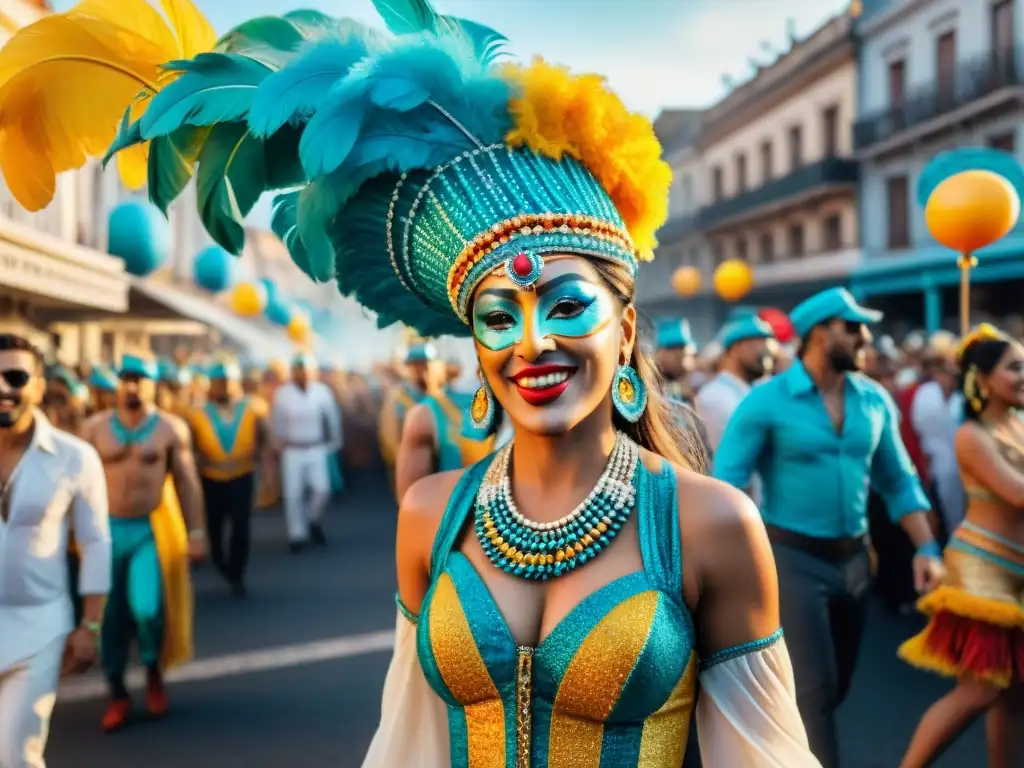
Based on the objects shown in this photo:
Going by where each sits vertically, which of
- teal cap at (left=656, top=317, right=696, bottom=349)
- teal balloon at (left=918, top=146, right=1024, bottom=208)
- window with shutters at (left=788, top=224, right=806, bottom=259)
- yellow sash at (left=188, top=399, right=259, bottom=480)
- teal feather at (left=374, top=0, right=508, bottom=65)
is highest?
window with shutters at (left=788, top=224, right=806, bottom=259)

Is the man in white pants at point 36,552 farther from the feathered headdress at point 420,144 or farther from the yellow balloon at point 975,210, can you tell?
the yellow balloon at point 975,210

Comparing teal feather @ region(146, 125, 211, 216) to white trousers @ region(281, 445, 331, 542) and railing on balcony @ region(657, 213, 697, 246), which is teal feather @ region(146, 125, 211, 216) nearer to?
white trousers @ region(281, 445, 331, 542)

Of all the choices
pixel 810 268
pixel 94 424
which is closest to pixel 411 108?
pixel 94 424

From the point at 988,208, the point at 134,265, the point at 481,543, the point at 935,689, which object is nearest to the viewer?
the point at 481,543

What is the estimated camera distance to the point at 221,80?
205 centimetres

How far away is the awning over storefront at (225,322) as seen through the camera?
1403 centimetres

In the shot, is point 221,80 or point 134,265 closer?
point 221,80

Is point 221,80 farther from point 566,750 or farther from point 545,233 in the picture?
point 566,750

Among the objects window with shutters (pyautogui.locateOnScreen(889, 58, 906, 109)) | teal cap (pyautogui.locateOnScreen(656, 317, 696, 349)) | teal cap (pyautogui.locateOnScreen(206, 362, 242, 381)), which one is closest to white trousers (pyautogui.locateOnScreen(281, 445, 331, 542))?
teal cap (pyautogui.locateOnScreen(206, 362, 242, 381))

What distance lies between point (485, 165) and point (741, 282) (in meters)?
12.1

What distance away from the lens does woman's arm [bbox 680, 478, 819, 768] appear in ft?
6.20

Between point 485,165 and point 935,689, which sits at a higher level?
point 485,165

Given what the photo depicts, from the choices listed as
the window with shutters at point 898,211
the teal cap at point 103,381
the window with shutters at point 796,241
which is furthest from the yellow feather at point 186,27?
the window with shutters at point 796,241

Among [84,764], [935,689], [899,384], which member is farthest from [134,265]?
[935,689]
